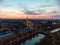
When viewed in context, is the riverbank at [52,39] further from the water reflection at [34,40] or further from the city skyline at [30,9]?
the city skyline at [30,9]

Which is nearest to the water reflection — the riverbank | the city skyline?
the riverbank

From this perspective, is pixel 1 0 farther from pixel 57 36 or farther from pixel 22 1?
pixel 57 36

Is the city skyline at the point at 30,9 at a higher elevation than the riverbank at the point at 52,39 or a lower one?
higher

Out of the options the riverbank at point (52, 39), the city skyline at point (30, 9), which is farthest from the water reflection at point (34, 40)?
the city skyline at point (30, 9)

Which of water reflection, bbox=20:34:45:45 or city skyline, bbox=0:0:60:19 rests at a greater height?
city skyline, bbox=0:0:60:19

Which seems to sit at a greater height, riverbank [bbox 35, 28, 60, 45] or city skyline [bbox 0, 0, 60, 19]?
city skyline [bbox 0, 0, 60, 19]

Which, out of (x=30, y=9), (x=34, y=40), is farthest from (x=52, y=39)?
(x=30, y=9)

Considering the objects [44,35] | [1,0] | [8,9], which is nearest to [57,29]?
[44,35]

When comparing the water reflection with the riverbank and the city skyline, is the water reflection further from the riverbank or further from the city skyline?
the city skyline

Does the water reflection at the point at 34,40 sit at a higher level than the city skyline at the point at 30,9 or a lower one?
lower
